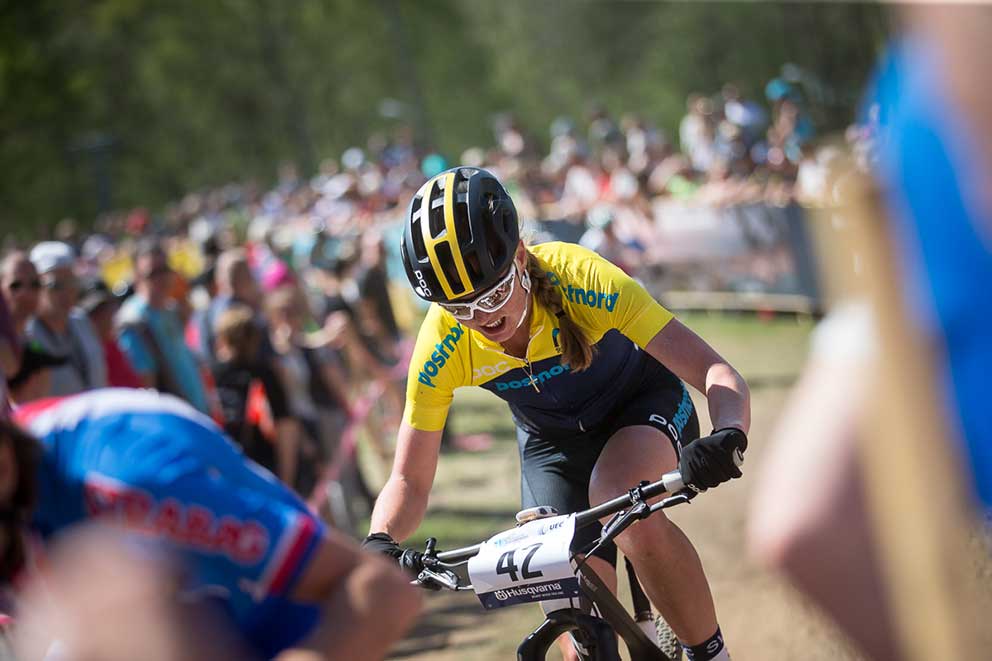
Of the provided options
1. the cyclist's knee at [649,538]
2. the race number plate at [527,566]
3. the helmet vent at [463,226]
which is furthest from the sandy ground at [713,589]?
the helmet vent at [463,226]

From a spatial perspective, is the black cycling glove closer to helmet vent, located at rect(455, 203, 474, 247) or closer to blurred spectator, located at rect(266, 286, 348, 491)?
helmet vent, located at rect(455, 203, 474, 247)

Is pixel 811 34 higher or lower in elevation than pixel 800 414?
lower

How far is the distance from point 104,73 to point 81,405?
5238cm

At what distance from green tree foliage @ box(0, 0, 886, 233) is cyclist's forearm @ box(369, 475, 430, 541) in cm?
4164

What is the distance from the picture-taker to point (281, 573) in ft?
8.38

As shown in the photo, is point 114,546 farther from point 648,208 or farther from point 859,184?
point 648,208

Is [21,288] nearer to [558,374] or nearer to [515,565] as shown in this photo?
[558,374]

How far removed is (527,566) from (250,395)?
5118 millimetres

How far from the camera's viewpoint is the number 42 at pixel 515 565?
12.7ft

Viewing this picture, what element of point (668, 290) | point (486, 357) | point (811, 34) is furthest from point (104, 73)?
point (486, 357)

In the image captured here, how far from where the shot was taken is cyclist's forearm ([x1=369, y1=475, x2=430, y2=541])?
435cm

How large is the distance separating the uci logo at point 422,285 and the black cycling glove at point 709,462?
1.06 m

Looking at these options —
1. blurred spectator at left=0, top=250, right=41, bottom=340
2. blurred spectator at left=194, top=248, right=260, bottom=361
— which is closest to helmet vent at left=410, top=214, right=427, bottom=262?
blurred spectator at left=0, top=250, right=41, bottom=340

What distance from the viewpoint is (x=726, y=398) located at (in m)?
4.17
